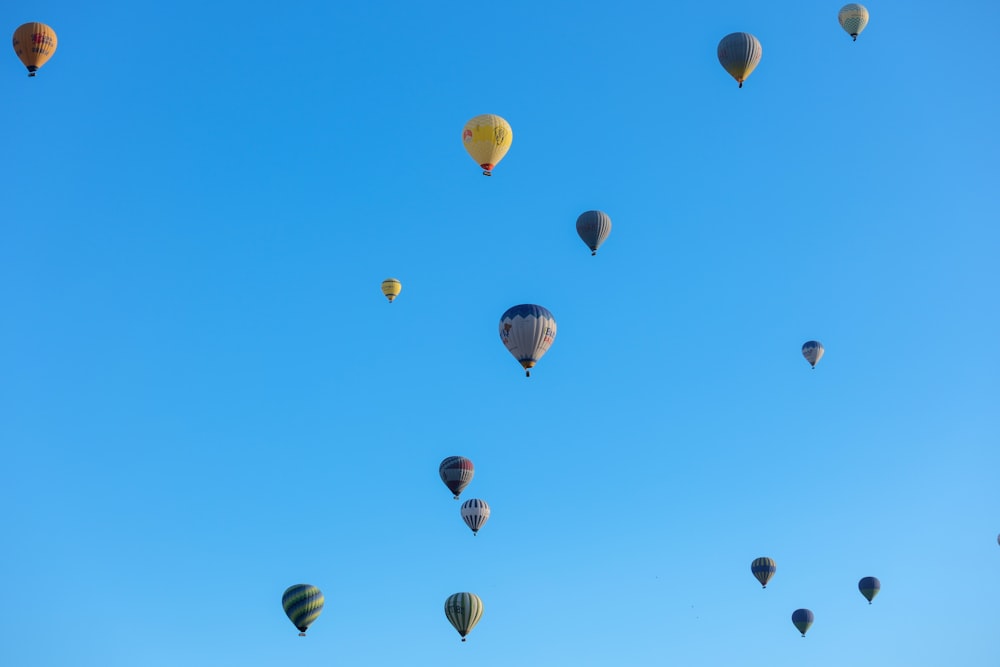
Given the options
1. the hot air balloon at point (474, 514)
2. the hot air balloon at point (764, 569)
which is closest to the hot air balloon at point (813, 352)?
the hot air balloon at point (764, 569)

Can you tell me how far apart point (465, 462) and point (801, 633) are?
27194mm

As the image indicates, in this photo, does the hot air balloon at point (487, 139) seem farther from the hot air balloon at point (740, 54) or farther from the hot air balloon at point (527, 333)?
the hot air balloon at point (740, 54)

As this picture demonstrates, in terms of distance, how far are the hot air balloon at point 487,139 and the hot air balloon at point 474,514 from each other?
17.7m

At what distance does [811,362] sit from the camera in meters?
61.0

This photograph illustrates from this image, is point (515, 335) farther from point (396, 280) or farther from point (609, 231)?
point (396, 280)

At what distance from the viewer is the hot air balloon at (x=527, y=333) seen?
41969 millimetres

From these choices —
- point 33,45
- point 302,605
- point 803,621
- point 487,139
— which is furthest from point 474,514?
point 33,45

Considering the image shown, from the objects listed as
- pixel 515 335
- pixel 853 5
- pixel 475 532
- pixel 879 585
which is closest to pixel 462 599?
pixel 475 532

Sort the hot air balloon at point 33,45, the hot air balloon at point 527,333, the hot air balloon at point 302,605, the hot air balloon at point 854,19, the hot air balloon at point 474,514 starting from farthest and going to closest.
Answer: the hot air balloon at point 854,19 → the hot air balloon at point 474,514 → the hot air balloon at point 302,605 → the hot air balloon at point 33,45 → the hot air balloon at point 527,333

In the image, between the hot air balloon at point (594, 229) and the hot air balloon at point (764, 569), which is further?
the hot air balloon at point (764, 569)

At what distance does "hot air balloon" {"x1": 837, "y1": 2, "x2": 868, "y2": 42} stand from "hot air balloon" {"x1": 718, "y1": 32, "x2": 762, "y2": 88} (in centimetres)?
1133

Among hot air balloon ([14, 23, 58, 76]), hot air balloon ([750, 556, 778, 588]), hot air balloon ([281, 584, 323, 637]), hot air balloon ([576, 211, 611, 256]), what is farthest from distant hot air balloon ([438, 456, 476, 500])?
hot air balloon ([14, 23, 58, 76])

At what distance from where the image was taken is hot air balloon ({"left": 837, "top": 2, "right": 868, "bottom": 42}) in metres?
57.1

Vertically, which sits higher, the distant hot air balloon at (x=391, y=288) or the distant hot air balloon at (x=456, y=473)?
the distant hot air balloon at (x=391, y=288)
